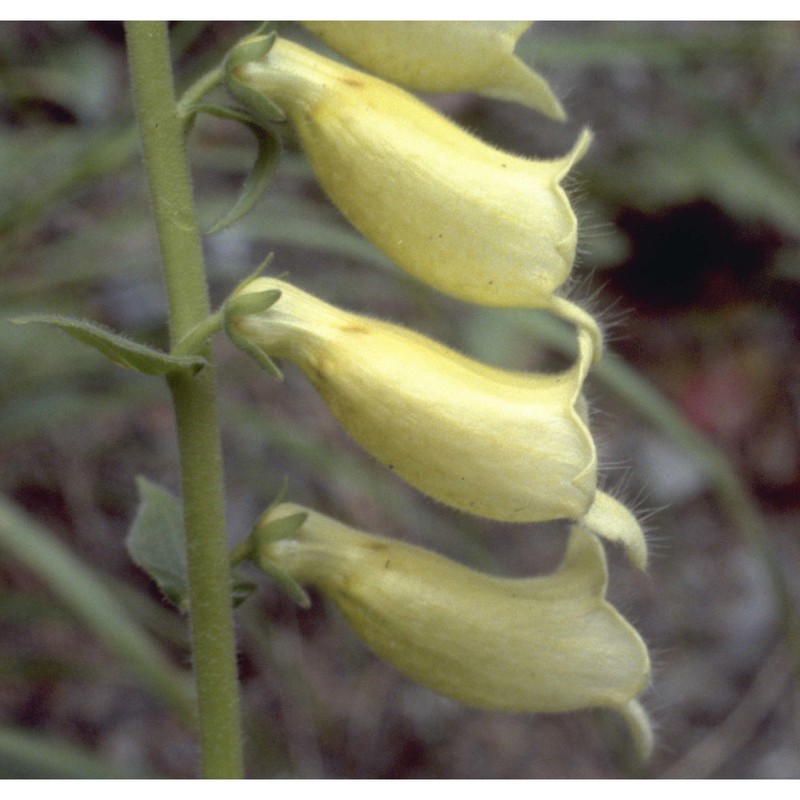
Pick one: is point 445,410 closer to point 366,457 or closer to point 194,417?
point 194,417

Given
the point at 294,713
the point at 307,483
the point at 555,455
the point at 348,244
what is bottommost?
the point at 294,713

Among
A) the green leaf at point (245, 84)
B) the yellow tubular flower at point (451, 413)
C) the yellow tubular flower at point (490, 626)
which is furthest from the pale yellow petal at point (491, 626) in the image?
the green leaf at point (245, 84)

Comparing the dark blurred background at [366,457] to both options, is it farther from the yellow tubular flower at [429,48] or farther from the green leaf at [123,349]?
the green leaf at [123,349]

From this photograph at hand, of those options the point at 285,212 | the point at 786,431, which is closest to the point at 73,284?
the point at 285,212

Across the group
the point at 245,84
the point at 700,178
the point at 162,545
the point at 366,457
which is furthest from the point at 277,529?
the point at 700,178

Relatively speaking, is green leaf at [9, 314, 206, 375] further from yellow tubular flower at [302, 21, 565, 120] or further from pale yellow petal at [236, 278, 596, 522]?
yellow tubular flower at [302, 21, 565, 120]
